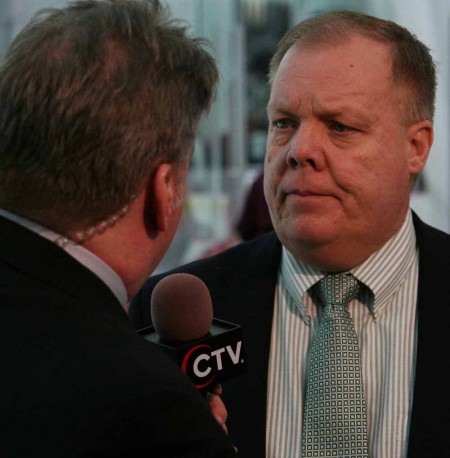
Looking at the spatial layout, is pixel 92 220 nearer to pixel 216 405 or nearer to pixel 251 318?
pixel 216 405

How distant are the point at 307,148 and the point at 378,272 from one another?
33 centimetres

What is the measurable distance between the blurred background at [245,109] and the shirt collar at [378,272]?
9.30 feet

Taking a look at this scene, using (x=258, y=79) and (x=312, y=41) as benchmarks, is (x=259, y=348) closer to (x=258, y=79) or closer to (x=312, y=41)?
(x=312, y=41)

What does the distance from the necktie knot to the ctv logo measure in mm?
581

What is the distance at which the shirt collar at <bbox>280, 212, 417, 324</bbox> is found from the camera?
1974 millimetres

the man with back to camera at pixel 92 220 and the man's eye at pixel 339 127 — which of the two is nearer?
the man with back to camera at pixel 92 220

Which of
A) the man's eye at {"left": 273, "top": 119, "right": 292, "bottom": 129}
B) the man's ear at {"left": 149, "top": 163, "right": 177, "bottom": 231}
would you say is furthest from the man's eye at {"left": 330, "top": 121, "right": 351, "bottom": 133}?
the man's ear at {"left": 149, "top": 163, "right": 177, "bottom": 231}

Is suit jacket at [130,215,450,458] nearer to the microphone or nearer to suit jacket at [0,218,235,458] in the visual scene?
the microphone

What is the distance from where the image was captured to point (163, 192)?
1282mm

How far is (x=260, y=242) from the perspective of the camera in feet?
7.44

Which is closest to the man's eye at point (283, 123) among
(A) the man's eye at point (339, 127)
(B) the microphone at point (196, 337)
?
(A) the man's eye at point (339, 127)

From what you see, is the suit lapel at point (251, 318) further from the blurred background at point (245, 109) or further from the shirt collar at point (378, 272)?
the blurred background at point (245, 109)

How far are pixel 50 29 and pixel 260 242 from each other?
1.13 m

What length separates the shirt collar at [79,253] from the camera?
4.01 ft
